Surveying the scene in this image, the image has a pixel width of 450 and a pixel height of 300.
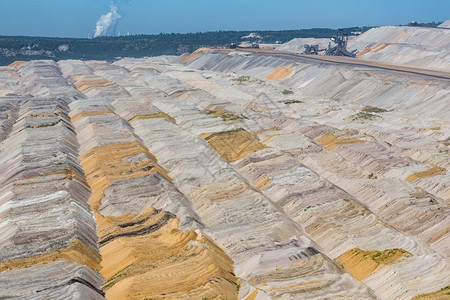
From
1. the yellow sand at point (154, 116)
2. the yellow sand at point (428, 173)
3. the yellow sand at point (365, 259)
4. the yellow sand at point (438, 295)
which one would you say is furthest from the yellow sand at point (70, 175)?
the yellow sand at point (438, 295)

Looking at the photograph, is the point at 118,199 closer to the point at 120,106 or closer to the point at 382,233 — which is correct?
the point at 382,233

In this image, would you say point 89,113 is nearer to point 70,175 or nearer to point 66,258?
point 70,175

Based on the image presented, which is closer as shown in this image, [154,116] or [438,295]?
[438,295]

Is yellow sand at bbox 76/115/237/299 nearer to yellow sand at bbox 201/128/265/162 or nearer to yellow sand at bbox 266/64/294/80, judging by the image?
yellow sand at bbox 201/128/265/162

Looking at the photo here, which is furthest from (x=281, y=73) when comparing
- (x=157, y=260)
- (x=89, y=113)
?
(x=157, y=260)

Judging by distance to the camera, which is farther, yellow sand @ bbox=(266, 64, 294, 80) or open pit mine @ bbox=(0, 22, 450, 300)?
yellow sand @ bbox=(266, 64, 294, 80)

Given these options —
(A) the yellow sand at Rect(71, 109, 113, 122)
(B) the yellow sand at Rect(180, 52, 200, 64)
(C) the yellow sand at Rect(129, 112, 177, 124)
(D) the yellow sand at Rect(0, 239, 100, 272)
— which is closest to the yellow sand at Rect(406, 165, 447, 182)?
(D) the yellow sand at Rect(0, 239, 100, 272)

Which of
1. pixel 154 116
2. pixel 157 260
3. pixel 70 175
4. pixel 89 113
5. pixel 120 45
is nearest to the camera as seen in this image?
pixel 157 260
